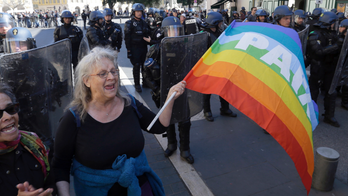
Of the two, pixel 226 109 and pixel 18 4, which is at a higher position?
pixel 18 4

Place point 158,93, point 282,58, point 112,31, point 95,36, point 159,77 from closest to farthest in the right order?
1. point 282,58
2. point 159,77
3. point 158,93
4. point 95,36
5. point 112,31

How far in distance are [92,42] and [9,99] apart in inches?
225

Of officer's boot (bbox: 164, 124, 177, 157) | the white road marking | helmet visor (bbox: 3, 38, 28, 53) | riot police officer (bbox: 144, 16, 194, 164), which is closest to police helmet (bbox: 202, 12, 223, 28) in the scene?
Answer: riot police officer (bbox: 144, 16, 194, 164)

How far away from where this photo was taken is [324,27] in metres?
5.04

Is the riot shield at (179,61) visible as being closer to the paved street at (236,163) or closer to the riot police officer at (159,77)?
the riot police officer at (159,77)

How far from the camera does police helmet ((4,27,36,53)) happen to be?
3.72m

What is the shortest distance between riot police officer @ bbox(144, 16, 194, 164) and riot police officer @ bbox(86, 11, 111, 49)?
3644 millimetres

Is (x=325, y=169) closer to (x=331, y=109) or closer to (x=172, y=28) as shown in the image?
(x=331, y=109)

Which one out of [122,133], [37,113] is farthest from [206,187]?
[37,113]

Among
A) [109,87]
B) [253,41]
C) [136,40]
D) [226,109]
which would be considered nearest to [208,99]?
[226,109]

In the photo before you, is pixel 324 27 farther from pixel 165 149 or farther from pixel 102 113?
pixel 102 113

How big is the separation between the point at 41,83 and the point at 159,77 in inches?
57.1

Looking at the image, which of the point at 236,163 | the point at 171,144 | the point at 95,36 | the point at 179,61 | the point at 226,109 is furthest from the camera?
the point at 95,36

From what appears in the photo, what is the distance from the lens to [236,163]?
389cm
